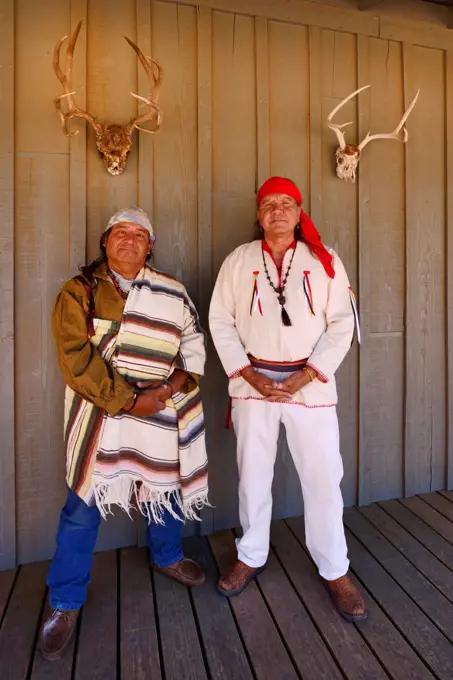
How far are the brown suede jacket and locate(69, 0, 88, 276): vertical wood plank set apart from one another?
0.48m

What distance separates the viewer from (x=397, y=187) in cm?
291

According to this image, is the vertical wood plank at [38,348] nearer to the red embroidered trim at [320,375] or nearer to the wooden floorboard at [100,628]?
the wooden floorboard at [100,628]

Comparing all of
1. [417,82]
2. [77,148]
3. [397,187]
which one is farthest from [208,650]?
[417,82]

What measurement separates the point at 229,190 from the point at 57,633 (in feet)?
7.34

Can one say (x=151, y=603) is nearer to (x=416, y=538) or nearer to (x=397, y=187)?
(x=416, y=538)

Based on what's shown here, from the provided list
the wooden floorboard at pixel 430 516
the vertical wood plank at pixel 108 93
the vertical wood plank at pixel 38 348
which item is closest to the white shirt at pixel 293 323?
the vertical wood plank at pixel 108 93

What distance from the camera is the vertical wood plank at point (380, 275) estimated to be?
282 cm

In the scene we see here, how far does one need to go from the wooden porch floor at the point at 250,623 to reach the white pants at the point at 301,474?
0.19m

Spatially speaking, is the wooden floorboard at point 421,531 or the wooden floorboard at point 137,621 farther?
the wooden floorboard at point 421,531

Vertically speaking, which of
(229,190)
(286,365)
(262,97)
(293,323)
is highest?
(262,97)

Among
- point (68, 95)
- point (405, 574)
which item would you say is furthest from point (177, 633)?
point (68, 95)

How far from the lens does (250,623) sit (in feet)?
6.11

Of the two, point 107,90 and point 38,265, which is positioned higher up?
point 107,90

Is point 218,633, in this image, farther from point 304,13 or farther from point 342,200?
point 304,13
